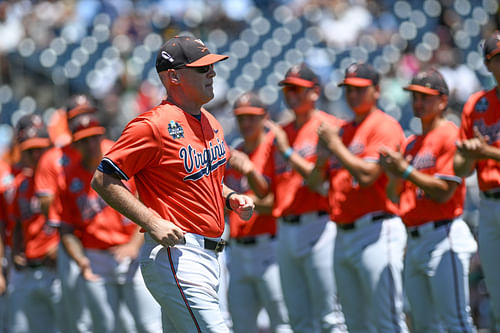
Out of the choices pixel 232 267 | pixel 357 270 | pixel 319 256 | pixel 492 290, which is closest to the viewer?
pixel 492 290

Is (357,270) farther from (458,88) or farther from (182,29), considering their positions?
(182,29)

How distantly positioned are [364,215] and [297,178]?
2.75 feet

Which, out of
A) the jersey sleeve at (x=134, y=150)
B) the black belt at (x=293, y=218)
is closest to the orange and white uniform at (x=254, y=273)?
the black belt at (x=293, y=218)

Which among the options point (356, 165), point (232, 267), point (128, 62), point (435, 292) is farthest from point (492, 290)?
point (128, 62)

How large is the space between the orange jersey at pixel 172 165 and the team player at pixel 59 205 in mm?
2752

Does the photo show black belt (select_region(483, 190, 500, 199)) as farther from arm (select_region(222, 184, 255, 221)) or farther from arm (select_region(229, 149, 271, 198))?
arm (select_region(222, 184, 255, 221))

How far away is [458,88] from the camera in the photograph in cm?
1230

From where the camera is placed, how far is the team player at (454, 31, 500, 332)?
5.07 metres

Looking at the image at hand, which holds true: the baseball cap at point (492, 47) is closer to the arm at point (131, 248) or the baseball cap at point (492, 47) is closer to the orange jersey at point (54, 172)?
the arm at point (131, 248)

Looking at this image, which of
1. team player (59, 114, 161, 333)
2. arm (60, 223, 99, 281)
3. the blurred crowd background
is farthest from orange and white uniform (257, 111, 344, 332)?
the blurred crowd background

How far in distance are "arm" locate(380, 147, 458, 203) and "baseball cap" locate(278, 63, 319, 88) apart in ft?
3.79

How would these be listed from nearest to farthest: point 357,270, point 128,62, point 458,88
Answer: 1. point 357,270
2. point 458,88
3. point 128,62

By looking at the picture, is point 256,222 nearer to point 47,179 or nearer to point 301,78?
point 301,78

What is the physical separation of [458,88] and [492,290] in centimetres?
769
